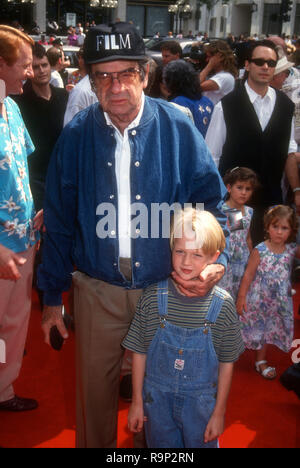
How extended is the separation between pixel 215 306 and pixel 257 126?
2015 millimetres

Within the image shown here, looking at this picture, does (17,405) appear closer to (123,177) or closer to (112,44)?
(123,177)

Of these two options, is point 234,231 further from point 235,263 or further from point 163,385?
point 163,385

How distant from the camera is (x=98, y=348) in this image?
221 cm

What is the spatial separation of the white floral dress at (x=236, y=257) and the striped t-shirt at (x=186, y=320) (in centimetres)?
165

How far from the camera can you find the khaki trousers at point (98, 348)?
2.17 metres

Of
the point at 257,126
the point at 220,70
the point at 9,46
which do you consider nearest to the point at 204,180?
the point at 9,46

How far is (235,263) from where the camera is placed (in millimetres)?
3820

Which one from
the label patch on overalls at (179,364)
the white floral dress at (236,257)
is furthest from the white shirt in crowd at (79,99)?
the label patch on overalls at (179,364)

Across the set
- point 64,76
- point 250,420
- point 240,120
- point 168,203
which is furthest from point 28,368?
point 64,76

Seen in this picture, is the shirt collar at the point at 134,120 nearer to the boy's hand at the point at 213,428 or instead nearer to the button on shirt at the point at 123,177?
the button on shirt at the point at 123,177

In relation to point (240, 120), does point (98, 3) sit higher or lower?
higher

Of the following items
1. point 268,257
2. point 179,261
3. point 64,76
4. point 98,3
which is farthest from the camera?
point 98,3
